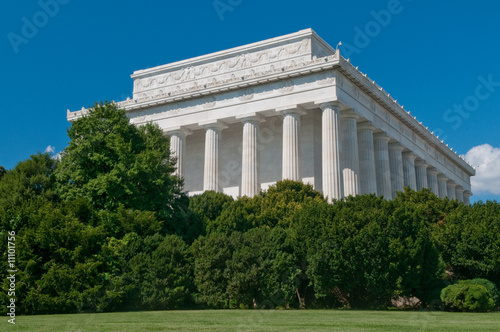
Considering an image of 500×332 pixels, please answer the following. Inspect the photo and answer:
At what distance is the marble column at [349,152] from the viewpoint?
205ft

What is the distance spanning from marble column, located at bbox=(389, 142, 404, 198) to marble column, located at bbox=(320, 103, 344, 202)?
17.1 metres

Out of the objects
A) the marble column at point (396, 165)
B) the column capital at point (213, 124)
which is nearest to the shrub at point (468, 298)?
the column capital at point (213, 124)

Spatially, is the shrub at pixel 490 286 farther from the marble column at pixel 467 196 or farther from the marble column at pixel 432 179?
the marble column at pixel 467 196

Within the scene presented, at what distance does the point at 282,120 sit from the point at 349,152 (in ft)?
34.8

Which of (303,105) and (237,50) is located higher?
(237,50)

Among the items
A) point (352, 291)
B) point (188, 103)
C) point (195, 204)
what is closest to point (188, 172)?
point (188, 103)

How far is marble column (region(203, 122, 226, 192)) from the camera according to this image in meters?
65.2

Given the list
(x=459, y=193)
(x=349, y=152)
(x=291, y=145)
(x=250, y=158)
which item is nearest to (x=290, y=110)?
(x=291, y=145)

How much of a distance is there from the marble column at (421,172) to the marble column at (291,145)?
90.9ft

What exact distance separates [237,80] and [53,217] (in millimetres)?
35266

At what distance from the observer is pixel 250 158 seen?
63.3 m

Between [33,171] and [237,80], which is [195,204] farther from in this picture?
[237,80]

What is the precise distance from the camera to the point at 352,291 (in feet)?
116

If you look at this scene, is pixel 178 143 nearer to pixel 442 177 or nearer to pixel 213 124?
pixel 213 124
